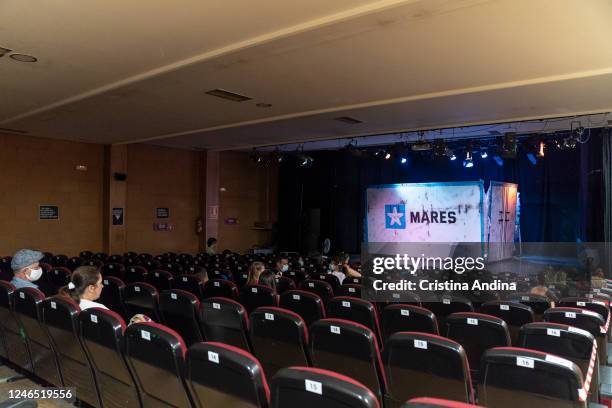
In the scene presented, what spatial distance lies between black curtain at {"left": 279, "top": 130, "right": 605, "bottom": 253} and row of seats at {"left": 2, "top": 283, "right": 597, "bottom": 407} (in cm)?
1069

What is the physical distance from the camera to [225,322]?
3.17 m

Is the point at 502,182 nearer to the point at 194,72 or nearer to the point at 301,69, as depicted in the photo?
the point at 301,69

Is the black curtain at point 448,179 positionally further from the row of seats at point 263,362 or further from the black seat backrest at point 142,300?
the black seat backrest at point 142,300

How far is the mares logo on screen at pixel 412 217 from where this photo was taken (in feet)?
40.3

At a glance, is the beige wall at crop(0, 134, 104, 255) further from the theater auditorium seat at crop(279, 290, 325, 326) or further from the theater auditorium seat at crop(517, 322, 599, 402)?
the theater auditorium seat at crop(517, 322, 599, 402)

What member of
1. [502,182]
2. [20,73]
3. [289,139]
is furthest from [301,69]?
[502,182]

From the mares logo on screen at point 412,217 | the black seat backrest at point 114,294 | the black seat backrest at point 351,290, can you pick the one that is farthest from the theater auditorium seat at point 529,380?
the mares logo on screen at point 412,217

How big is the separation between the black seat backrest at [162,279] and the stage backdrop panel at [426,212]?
29.1 ft

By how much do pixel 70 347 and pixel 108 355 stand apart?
555 mm

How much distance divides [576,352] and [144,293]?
3.46 m

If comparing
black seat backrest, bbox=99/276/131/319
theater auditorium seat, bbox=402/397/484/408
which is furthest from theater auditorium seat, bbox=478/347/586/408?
black seat backrest, bbox=99/276/131/319

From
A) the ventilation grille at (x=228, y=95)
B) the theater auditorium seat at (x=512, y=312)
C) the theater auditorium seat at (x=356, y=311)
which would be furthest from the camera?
the ventilation grille at (x=228, y=95)

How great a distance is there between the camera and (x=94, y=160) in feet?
38.2

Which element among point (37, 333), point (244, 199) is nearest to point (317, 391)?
point (37, 333)
